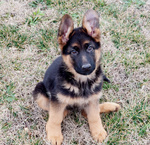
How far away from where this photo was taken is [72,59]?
127 inches

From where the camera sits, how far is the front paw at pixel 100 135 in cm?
364

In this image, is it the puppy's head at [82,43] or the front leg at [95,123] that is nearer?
the puppy's head at [82,43]

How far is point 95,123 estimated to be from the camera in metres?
3.69

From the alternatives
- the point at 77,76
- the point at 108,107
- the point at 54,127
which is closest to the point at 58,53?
the point at 77,76

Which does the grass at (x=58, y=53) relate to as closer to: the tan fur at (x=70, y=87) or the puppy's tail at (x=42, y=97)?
the puppy's tail at (x=42, y=97)

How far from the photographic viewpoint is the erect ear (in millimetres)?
3149

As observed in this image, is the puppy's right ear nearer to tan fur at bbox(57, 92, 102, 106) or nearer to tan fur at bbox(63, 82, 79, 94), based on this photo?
tan fur at bbox(63, 82, 79, 94)

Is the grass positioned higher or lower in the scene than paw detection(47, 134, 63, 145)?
higher

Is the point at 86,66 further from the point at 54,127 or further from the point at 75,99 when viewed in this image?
the point at 54,127

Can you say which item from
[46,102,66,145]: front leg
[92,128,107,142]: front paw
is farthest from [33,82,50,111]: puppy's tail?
[92,128,107,142]: front paw

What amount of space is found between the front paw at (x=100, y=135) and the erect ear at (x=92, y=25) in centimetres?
161

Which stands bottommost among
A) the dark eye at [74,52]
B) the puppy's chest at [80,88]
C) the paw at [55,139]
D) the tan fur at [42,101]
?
the paw at [55,139]

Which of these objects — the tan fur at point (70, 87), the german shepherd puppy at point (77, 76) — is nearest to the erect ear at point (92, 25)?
the german shepherd puppy at point (77, 76)

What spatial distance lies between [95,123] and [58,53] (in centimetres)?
208
